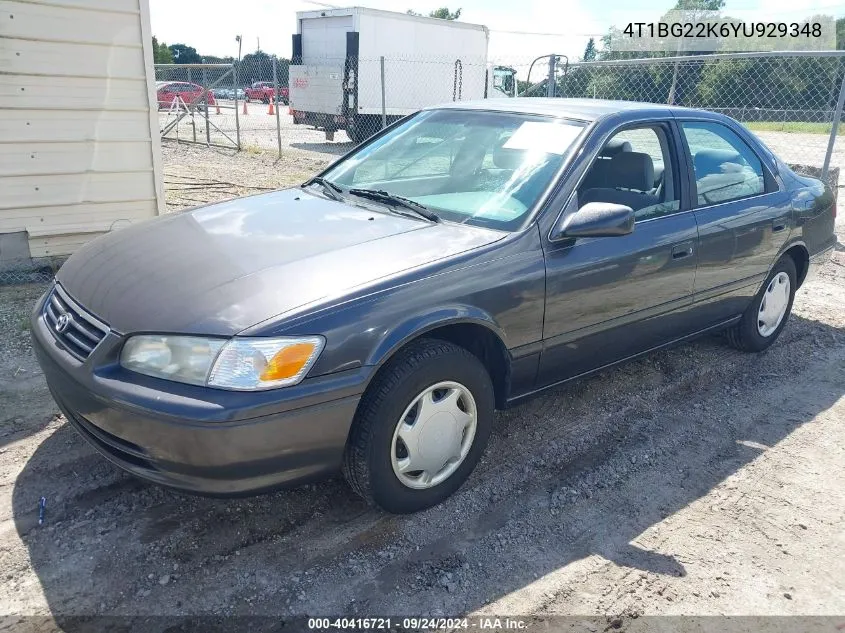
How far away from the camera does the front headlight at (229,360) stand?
239 cm

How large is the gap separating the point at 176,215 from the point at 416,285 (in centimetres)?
159

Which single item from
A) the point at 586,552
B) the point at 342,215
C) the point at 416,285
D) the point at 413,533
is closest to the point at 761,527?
the point at 586,552

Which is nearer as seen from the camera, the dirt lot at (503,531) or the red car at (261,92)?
the dirt lot at (503,531)

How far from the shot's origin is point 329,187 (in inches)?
154

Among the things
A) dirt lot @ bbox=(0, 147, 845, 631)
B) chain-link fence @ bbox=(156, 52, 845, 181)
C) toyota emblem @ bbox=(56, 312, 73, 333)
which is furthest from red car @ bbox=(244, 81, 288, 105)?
toyota emblem @ bbox=(56, 312, 73, 333)

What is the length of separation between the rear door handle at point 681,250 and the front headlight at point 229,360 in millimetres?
2201

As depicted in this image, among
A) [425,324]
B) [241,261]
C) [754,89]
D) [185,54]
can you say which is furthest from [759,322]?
[185,54]

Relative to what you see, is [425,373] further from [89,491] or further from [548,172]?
[89,491]

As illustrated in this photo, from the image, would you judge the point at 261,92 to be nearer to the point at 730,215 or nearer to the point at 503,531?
the point at 730,215

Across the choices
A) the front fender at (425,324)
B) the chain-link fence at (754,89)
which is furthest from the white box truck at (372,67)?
the front fender at (425,324)

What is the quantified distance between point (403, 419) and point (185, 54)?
2606 inches

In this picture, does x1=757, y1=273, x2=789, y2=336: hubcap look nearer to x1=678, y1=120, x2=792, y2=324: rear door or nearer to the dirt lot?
x1=678, y1=120, x2=792, y2=324: rear door

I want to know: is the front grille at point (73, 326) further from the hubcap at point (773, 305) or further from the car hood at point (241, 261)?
the hubcap at point (773, 305)

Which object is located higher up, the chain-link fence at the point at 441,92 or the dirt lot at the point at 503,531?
the chain-link fence at the point at 441,92
